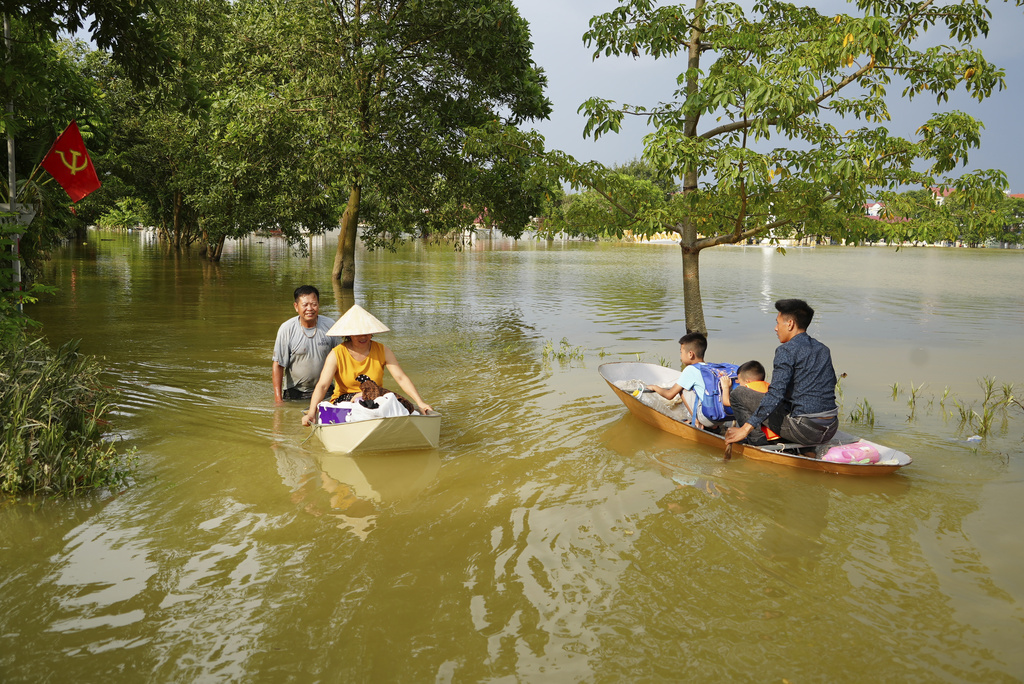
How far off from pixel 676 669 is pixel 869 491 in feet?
12.2

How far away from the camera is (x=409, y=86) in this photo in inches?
700

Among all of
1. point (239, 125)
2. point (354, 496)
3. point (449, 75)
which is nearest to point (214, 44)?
point (239, 125)

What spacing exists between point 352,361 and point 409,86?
12179 millimetres

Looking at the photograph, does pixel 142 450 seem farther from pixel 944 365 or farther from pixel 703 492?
pixel 944 365

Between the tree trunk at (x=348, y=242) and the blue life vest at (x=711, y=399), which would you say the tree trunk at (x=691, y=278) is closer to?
the blue life vest at (x=711, y=399)

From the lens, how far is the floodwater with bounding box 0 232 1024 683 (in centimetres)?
392

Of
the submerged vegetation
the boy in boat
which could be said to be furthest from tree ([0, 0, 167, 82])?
the boy in boat

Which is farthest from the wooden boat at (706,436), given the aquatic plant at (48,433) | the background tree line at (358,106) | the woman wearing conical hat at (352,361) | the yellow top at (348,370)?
the background tree line at (358,106)

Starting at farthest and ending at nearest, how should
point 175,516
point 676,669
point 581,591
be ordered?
point 175,516, point 581,591, point 676,669

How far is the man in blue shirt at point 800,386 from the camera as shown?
6949 millimetres

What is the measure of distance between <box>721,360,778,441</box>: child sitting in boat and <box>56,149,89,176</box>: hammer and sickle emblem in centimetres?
1055

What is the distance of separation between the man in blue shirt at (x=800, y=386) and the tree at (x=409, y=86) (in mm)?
10448

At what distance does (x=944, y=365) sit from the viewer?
42.7 feet

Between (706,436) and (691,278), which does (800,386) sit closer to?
(706,436)
